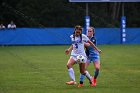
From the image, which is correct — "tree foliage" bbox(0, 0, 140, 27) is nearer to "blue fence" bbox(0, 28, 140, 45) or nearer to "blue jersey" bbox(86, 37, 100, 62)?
"blue fence" bbox(0, 28, 140, 45)

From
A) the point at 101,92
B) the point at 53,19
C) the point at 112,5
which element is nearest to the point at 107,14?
the point at 112,5

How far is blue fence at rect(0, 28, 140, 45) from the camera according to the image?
4619 centimetres

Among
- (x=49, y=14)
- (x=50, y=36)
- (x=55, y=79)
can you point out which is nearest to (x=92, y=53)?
(x=55, y=79)

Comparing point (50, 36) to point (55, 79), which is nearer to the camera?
point (55, 79)

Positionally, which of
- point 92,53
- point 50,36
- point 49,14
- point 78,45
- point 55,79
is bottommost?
point 50,36

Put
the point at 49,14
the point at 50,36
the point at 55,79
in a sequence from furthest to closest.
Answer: the point at 49,14 → the point at 50,36 → the point at 55,79

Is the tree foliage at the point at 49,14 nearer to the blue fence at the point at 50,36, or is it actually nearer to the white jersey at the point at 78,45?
the blue fence at the point at 50,36

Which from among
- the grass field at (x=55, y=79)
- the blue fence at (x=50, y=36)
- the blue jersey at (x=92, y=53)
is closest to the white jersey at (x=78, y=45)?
the blue jersey at (x=92, y=53)

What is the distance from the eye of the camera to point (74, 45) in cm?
1652

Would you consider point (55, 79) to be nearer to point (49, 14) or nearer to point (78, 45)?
point (78, 45)

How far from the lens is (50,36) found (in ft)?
154

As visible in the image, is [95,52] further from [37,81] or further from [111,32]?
[111,32]

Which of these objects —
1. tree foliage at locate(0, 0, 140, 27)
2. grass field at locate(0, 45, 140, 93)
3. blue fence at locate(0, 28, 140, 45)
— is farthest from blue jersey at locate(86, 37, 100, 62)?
tree foliage at locate(0, 0, 140, 27)

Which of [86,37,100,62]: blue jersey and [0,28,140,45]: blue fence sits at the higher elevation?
[86,37,100,62]: blue jersey
